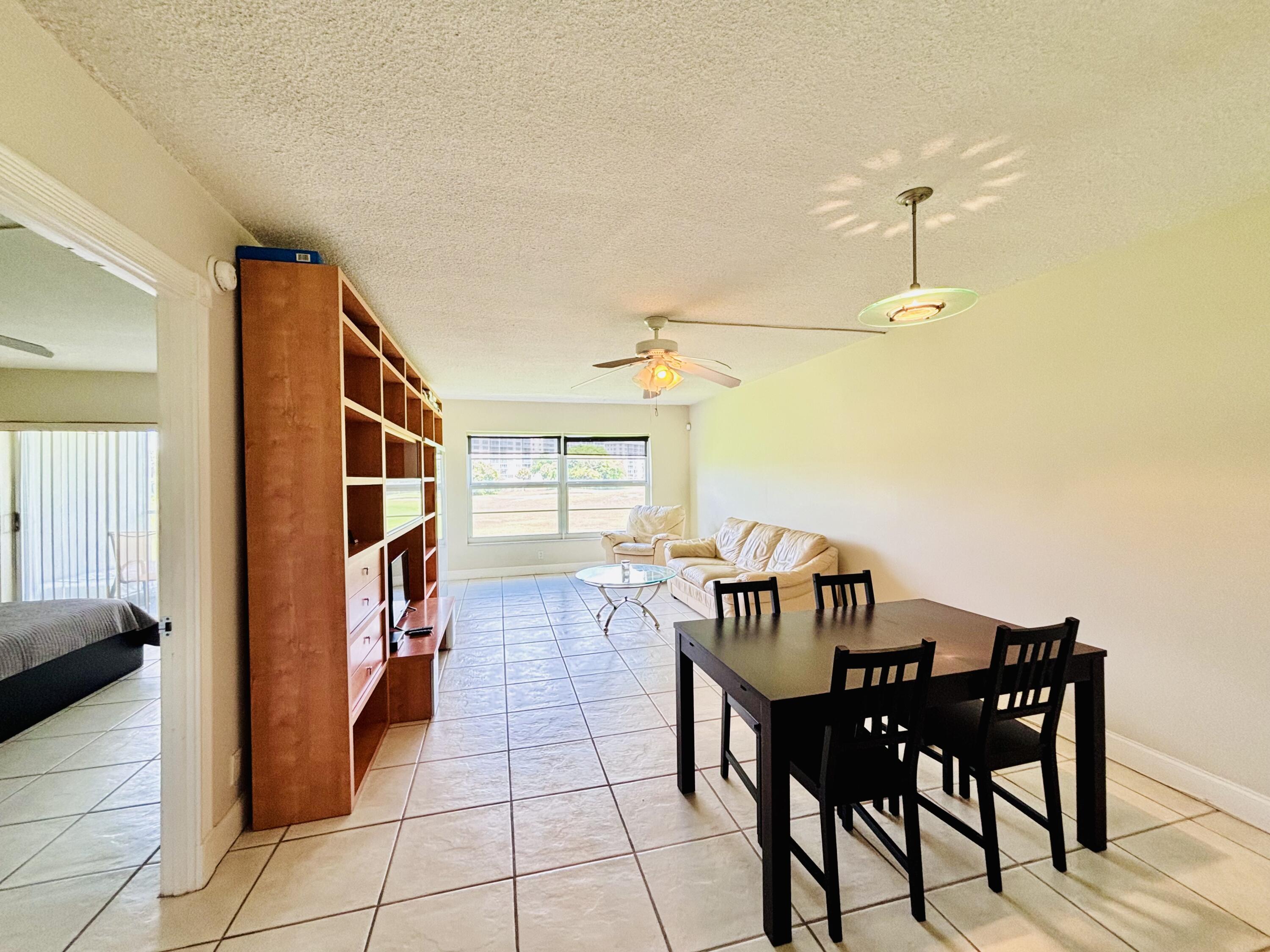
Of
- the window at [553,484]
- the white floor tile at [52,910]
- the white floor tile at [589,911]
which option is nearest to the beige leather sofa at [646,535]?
the window at [553,484]

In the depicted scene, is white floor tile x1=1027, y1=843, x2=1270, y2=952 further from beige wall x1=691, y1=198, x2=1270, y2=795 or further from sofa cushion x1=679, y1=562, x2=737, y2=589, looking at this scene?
sofa cushion x1=679, y1=562, x2=737, y2=589

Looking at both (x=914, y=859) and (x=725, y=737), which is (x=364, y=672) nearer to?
(x=725, y=737)

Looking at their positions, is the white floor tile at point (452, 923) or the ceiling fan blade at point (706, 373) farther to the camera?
the ceiling fan blade at point (706, 373)

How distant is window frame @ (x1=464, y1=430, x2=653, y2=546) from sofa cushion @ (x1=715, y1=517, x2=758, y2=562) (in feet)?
5.78

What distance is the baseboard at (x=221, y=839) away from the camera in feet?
5.66

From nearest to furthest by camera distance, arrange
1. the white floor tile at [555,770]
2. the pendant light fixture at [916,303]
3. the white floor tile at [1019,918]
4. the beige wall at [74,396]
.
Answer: the white floor tile at [1019,918] < the pendant light fixture at [916,303] < the white floor tile at [555,770] < the beige wall at [74,396]

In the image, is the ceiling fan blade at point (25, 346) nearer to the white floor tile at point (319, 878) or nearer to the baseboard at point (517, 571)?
the white floor tile at point (319, 878)

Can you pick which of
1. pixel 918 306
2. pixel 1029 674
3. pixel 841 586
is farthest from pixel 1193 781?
pixel 918 306

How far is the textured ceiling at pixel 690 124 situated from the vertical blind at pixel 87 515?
159 inches

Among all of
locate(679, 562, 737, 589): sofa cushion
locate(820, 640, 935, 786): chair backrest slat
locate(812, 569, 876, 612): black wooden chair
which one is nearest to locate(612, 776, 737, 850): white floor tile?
locate(820, 640, 935, 786): chair backrest slat

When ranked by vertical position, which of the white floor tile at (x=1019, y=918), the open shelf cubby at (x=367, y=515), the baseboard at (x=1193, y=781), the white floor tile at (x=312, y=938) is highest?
the open shelf cubby at (x=367, y=515)

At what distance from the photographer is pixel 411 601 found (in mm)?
4180

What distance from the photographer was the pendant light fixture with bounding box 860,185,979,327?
1719 mm

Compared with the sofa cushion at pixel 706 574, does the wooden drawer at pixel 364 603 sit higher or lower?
higher
